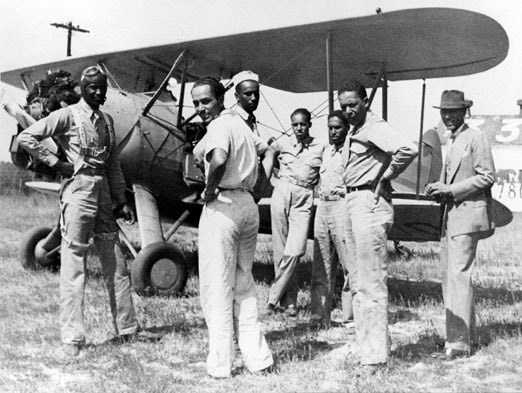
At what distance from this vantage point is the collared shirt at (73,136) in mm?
4332

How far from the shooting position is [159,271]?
6.53m

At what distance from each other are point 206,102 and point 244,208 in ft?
2.43

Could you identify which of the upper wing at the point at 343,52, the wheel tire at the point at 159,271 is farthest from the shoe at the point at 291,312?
the upper wing at the point at 343,52

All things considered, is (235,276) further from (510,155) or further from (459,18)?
(510,155)

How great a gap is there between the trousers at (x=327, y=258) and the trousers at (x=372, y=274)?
1.52 m

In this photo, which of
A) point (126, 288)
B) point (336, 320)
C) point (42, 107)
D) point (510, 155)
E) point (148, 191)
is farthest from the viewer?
point (510, 155)

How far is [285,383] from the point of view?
11.7 feet

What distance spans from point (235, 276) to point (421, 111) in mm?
5115

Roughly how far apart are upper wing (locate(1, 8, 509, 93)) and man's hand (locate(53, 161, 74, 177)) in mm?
3353

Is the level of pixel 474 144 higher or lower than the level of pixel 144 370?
A: higher

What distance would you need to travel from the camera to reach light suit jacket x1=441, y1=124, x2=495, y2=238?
422cm

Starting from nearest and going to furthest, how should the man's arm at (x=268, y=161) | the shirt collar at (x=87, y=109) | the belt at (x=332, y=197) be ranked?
the man's arm at (x=268, y=161) → the shirt collar at (x=87, y=109) → the belt at (x=332, y=197)

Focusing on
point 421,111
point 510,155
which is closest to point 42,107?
point 421,111

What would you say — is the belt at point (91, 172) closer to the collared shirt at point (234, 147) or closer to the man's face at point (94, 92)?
the man's face at point (94, 92)
